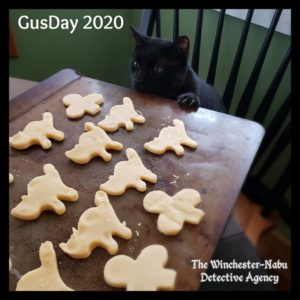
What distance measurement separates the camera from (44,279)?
0.50m

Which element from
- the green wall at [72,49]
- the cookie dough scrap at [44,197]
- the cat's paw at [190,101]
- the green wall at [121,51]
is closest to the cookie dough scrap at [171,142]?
the cat's paw at [190,101]

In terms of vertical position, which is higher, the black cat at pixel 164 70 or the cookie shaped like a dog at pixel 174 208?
the black cat at pixel 164 70

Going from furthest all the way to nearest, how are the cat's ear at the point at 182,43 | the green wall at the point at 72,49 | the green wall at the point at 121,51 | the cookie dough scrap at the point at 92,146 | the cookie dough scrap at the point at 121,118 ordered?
the green wall at the point at 72,49 → the green wall at the point at 121,51 → the cat's ear at the point at 182,43 → the cookie dough scrap at the point at 121,118 → the cookie dough scrap at the point at 92,146

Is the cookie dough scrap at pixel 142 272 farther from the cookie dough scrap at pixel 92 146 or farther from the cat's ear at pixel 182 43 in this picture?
the cat's ear at pixel 182 43

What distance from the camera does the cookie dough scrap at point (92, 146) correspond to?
717 mm

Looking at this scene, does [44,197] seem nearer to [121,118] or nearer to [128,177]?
[128,177]

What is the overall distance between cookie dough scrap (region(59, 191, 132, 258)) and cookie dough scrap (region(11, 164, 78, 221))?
6cm

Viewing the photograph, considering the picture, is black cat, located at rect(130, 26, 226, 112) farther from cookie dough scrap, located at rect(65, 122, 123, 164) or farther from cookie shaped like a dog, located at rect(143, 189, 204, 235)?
cookie shaped like a dog, located at rect(143, 189, 204, 235)

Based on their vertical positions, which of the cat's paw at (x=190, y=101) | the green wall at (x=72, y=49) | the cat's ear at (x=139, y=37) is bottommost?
the green wall at (x=72, y=49)

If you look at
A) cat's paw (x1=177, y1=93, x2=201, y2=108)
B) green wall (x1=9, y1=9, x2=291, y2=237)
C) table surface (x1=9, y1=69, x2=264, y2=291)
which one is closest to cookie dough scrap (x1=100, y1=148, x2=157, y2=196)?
table surface (x1=9, y1=69, x2=264, y2=291)

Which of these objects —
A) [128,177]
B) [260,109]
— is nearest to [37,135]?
[128,177]

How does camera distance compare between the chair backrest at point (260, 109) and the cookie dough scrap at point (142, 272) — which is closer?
the cookie dough scrap at point (142, 272)

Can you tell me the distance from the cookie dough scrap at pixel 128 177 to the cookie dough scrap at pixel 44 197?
0.08 meters
